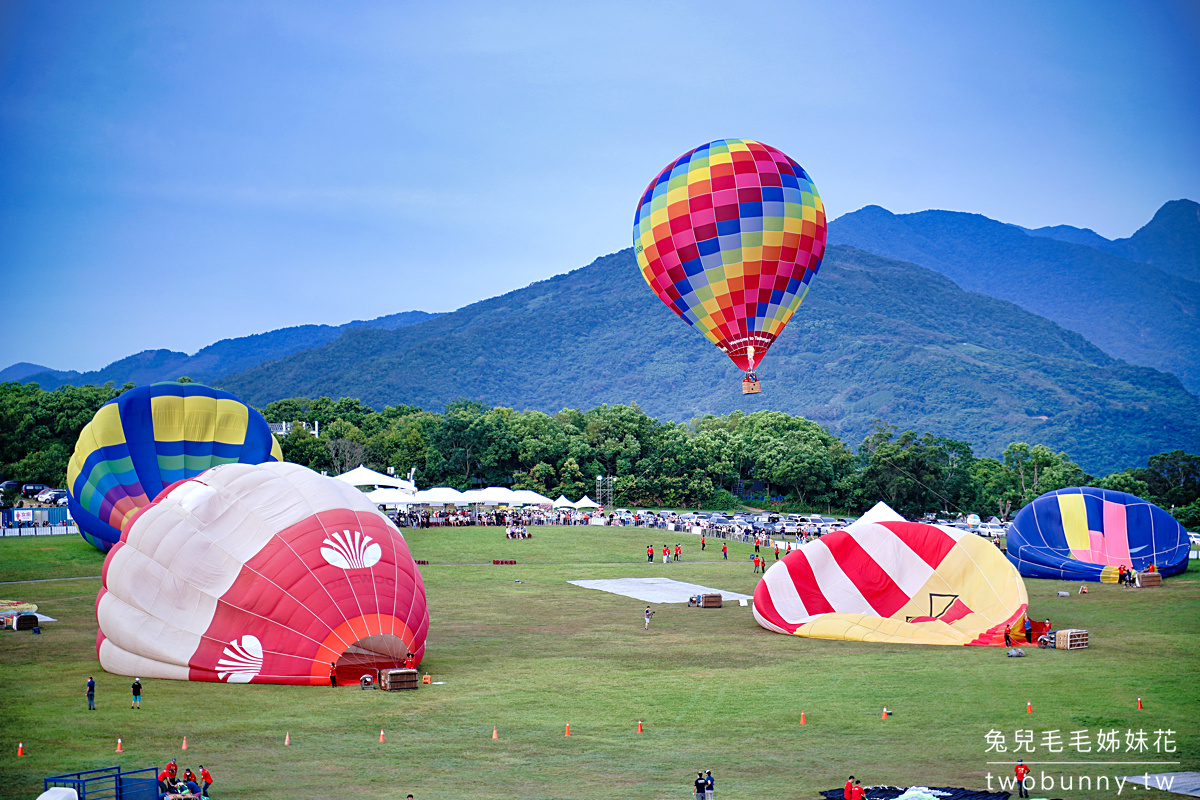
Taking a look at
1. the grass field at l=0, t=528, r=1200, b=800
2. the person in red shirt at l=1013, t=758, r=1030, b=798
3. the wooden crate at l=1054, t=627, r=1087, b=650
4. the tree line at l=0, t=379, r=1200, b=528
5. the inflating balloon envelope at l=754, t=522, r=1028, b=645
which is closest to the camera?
the person in red shirt at l=1013, t=758, r=1030, b=798

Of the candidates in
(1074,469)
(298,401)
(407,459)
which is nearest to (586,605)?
(407,459)

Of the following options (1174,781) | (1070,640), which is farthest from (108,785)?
(1070,640)

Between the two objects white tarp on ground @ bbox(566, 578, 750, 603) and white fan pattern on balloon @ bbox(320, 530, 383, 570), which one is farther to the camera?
white tarp on ground @ bbox(566, 578, 750, 603)

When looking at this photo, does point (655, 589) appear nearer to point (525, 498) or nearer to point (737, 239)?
point (737, 239)

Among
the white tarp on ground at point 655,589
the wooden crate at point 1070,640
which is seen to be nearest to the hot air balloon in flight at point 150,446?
the white tarp on ground at point 655,589

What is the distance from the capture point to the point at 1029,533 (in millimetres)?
44594

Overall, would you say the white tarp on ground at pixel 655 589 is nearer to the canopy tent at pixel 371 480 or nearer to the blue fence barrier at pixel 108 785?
the canopy tent at pixel 371 480

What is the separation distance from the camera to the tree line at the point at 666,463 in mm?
84188

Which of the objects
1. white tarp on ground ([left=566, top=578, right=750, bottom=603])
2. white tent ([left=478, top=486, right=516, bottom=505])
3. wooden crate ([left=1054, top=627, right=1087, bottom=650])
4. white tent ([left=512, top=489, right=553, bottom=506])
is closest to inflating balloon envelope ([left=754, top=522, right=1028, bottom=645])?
wooden crate ([left=1054, top=627, right=1087, bottom=650])

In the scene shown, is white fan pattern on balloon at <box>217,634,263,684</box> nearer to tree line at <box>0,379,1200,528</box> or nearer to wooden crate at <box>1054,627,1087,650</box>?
wooden crate at <box>1054,627,1087,650</box>

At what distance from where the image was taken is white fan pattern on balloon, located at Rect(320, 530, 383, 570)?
73.8ft

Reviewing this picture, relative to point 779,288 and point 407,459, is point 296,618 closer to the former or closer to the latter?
point 779,288

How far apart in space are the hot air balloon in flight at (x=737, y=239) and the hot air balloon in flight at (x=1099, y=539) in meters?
14.5

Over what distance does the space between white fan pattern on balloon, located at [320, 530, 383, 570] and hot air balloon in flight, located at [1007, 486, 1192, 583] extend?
3064 cm
